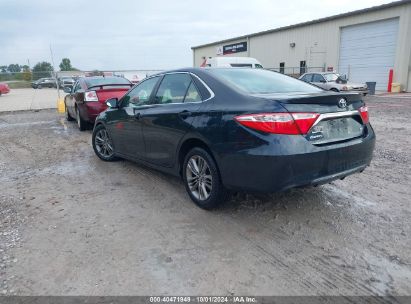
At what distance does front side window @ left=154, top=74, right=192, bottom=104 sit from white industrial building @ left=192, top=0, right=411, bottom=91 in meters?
22.3

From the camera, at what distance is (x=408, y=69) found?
22.2m

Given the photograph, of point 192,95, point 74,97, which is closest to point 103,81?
point 74,97

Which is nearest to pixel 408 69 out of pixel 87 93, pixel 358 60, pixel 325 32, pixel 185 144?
pixel 358 60

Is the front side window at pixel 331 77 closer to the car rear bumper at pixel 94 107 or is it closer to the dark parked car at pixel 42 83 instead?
the car rear bumper at pixel 94 107

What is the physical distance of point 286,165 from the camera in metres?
3.14

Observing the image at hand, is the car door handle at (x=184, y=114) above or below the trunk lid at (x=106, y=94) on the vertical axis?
above

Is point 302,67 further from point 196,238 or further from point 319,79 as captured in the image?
point 196,238

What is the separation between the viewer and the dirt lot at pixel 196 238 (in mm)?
2740

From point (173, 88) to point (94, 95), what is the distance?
5.04 metres

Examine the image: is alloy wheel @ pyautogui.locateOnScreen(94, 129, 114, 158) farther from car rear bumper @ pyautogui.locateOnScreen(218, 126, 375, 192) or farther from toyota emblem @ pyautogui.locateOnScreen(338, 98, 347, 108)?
toyota emblem @ pyautogui.locateOnScreen(338, 98, 347, 108)

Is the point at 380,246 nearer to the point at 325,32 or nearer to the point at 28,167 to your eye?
the point at 28,167

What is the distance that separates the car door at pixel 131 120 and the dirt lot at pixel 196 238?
1.56 ft

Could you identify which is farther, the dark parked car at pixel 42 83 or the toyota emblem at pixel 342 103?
the dark parked car at pixel 42 83

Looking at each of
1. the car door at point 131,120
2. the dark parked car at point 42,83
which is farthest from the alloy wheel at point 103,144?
the dark parked car at point 42,83
